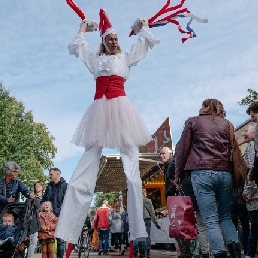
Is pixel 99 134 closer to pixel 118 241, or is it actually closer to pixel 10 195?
pixel 10 195

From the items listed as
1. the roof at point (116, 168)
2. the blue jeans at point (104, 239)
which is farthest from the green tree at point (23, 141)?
the blue jeans at point (104, 239)

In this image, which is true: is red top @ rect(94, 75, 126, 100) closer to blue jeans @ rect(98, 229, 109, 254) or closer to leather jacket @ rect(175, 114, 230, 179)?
leather jacket @ rect(175, 114, 230, 179)

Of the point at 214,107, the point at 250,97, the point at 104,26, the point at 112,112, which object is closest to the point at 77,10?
the point at 104,26

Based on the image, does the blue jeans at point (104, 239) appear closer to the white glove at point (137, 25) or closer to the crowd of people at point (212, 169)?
the crowd of people at point (212, 169)

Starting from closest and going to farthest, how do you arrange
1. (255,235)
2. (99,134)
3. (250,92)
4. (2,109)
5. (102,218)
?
1. (99,134)
2. (255,235)
3. (102,218)
4. (250,92)
5. (2,109)

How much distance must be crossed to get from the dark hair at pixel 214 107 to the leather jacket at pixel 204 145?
59 millimetres

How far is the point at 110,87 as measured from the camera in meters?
4.42

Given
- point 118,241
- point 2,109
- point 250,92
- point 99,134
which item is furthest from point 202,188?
point 2,109

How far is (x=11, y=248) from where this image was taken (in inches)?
243

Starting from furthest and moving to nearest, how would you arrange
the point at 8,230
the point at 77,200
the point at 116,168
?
the point at 116,168 → the point at 8,230 → the point at 77,200

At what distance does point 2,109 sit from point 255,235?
35.2 m

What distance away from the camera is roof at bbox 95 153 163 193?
56.8 feet

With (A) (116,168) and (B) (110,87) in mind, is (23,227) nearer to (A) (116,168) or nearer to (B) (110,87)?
(B) (110,87)

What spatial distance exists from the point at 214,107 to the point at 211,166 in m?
0.71
